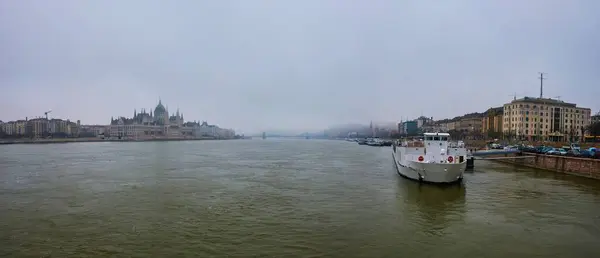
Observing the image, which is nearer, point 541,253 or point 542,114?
point 541,253

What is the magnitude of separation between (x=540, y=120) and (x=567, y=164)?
3193 inches

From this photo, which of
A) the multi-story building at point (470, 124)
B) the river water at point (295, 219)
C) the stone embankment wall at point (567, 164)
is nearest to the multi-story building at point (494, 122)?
the multi-story building at point (470, 124)

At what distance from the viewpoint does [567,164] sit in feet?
135

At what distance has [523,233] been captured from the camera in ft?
55.4

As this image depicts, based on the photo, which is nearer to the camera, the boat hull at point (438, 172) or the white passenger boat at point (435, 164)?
the boat hull at point (438, 172)

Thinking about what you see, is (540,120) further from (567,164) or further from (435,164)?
(435,164)

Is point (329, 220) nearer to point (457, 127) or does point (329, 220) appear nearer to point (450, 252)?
point (450, 252)

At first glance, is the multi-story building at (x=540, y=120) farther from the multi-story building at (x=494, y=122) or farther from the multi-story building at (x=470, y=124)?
the multi-story building at (x=470, y=124)

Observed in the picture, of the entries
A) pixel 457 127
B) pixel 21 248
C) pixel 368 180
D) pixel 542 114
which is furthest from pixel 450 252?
pixel 457 127

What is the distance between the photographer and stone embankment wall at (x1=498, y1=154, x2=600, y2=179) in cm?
3580

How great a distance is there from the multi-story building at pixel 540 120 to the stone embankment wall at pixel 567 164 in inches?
2368

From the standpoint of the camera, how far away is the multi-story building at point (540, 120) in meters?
108

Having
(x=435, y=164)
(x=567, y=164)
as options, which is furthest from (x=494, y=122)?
(x=435, y=164)

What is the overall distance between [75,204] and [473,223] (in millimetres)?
23143
